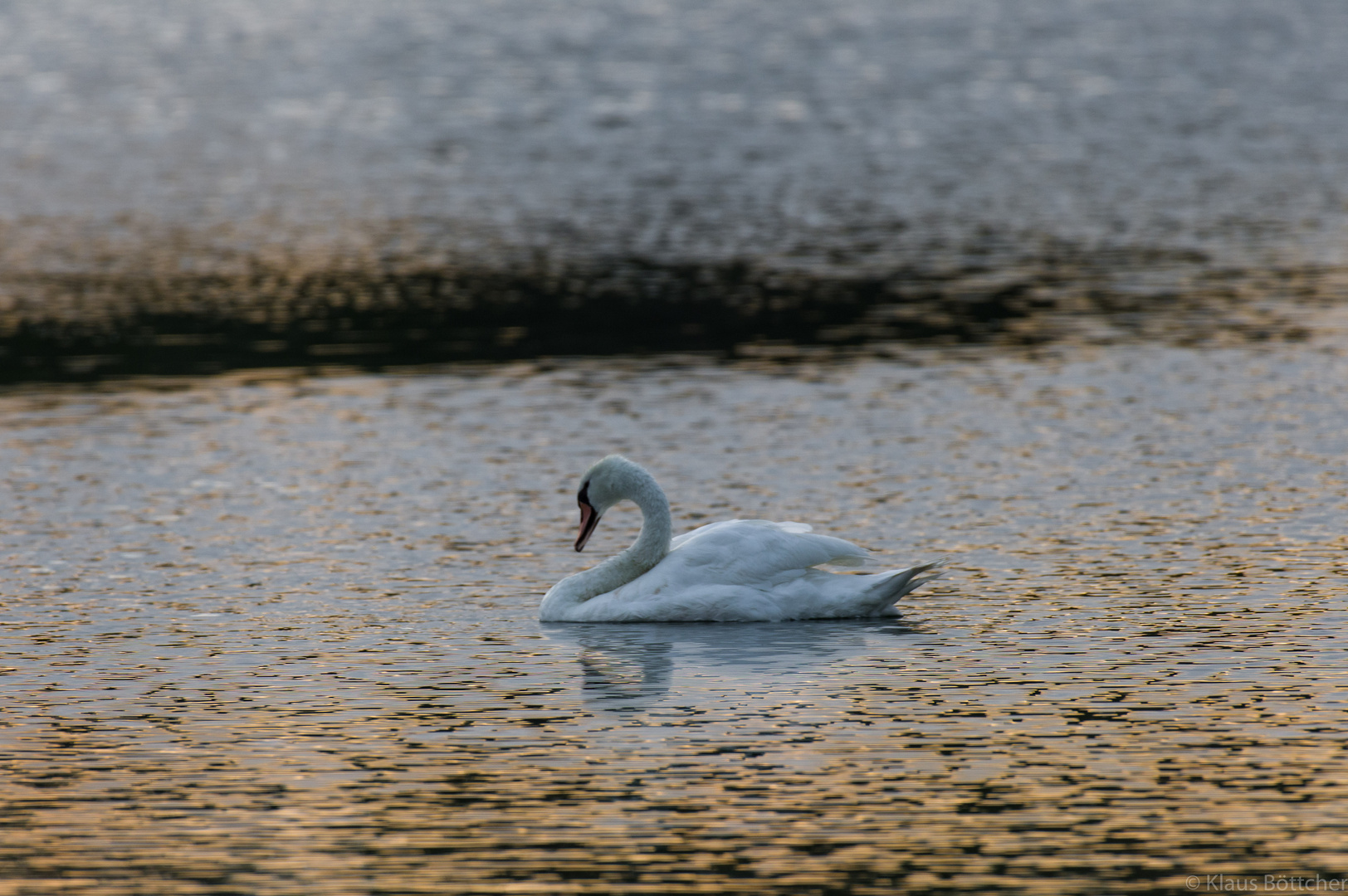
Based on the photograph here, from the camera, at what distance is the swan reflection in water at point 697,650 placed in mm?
12352

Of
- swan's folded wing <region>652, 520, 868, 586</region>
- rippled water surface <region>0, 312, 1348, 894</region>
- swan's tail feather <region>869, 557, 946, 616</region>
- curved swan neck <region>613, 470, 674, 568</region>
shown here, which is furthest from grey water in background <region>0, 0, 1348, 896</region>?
curved swan neck <region>613, 470, 674, 568</region>

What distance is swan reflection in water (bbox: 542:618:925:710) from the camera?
1235cm

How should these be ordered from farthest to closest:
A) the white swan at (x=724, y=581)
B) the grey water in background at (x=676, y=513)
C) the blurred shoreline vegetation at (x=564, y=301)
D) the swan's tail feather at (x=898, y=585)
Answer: the blurred shoreline vegetation at (x=564, y=301) < the white swan at (x=724, y=581) < the swan's tail feather at (x=898, y=585) < the grey water in background at (x=676, y=513)

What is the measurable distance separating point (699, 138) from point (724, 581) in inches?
1572

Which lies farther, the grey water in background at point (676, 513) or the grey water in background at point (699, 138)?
the grey water in background at point (699, 138)

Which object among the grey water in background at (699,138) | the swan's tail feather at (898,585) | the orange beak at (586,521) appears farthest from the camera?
the grey water in background at (699,138)

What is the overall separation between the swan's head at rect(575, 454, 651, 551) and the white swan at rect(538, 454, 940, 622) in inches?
5.6

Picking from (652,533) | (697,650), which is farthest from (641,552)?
(697,650)

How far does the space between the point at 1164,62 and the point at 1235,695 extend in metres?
59.8

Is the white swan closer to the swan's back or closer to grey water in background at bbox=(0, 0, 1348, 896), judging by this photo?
the swan's back

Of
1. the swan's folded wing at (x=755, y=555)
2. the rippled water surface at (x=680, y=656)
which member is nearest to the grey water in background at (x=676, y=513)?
the rippled water surface at (x=680, y=656)

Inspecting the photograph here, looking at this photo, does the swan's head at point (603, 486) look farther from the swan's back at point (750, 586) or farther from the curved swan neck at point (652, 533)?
the swan's back at point (750, 586)

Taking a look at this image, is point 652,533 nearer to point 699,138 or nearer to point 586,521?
point 586,521

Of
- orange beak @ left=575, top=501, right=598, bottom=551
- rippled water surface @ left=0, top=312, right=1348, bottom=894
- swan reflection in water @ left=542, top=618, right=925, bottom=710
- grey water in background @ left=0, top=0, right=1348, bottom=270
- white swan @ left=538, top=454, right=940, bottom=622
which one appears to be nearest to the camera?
rippled water surface @ left=0, top=312, right=1348, bottom=894
